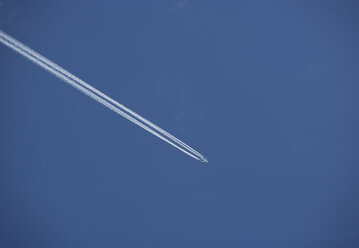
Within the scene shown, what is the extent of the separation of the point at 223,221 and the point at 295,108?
3155 cm

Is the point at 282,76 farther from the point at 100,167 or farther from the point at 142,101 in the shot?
the point at 100,167

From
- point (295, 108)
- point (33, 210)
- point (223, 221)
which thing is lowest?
point (33, 210)

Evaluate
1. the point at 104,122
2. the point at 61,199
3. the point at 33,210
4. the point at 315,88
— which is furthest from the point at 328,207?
the point at 33,210

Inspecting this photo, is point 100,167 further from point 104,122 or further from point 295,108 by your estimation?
point 295,108

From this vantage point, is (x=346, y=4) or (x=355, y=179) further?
(x=346, y=4)

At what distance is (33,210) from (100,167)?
17549 millimetres

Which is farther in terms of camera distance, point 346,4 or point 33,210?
point 346,4

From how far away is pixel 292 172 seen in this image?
6931 centimetres

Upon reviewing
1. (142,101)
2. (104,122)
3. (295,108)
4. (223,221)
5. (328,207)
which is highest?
(295,108)

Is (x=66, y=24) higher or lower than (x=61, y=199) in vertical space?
higher

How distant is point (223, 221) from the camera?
223 feet

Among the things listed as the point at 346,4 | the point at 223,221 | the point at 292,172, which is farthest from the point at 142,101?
the point at 346,4

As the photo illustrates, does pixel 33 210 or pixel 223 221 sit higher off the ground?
pixel 223 221

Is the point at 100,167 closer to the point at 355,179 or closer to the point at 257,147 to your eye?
the point at 257,147
